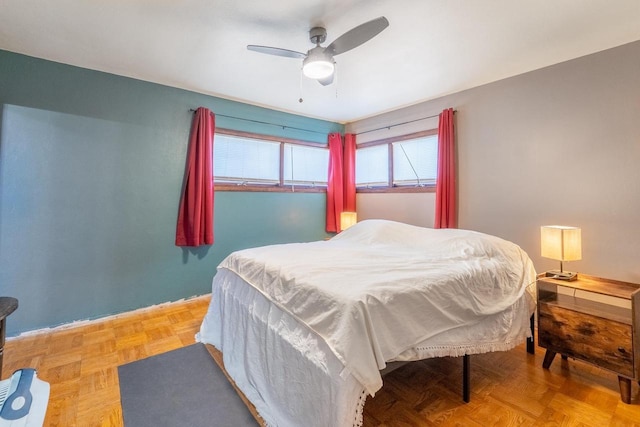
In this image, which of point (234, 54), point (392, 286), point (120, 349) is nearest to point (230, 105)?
point (234, 54)

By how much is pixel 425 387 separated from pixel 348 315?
1.06 metres

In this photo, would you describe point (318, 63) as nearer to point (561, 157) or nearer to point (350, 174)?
point (561, 157)

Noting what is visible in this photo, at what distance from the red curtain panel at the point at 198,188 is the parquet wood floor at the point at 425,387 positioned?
1.09m

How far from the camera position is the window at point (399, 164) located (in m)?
3.58

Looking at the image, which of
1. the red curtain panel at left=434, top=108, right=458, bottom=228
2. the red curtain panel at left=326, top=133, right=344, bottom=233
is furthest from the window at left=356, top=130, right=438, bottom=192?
the red curtain panel at left=326, top=133, right=344, bottom=233

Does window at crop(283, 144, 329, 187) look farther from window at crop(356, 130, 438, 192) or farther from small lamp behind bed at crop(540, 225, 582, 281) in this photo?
small lamp behind bed at crop(540, 225, 582, 281)

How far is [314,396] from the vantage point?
1281 mm

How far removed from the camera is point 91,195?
2803 millimetres

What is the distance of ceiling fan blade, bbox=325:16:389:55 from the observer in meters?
1.73

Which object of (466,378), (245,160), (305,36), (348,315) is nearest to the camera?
(348,315)

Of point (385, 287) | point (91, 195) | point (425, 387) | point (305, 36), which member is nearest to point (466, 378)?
point (425, 387)

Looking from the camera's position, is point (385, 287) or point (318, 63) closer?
point (385, 287)

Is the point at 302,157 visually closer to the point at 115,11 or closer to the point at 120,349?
the point at 115,11

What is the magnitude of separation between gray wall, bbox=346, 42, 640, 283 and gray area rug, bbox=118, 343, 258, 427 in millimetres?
2838
